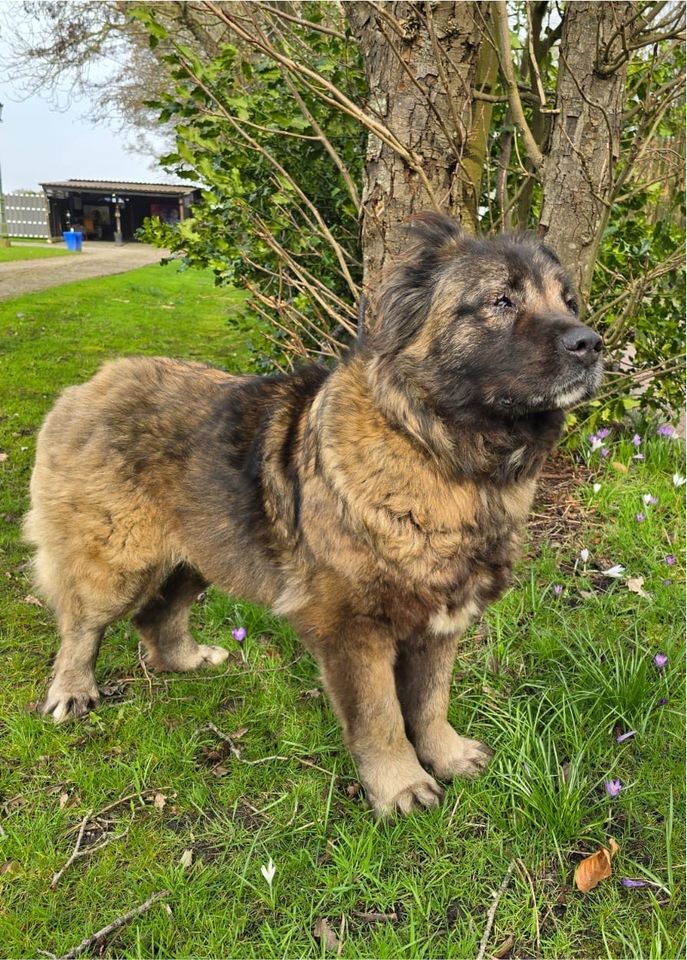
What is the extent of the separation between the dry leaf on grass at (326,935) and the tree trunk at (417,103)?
10.3 ft

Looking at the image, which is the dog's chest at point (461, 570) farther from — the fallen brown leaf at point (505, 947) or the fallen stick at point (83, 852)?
the fallen stick at point (83, 852)

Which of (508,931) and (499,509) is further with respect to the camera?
(499,509)

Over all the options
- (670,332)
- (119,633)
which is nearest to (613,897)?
(119,633)

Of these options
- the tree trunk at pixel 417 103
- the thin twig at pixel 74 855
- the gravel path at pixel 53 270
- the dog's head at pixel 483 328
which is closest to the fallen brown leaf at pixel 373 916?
the thin twig at pixel 74 855

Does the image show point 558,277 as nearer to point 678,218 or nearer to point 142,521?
point 142,521

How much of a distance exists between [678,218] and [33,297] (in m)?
12.5

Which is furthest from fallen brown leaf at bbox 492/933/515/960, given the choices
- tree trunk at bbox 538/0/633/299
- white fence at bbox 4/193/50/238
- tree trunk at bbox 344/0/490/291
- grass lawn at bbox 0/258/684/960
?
white fence at bbox 4/193/50/238

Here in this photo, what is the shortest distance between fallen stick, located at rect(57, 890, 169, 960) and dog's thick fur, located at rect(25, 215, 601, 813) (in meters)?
0.80

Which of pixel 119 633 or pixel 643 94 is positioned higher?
pixel 643 94

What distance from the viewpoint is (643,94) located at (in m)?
4.27

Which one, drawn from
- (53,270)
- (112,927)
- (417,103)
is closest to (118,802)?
(112,927)

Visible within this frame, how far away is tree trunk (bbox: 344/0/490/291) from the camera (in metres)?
3.34

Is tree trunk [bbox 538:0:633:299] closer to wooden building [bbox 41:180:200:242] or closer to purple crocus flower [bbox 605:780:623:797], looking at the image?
purple crocus flower [bbox 605:780:623:797]

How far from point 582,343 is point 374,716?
143 cm
